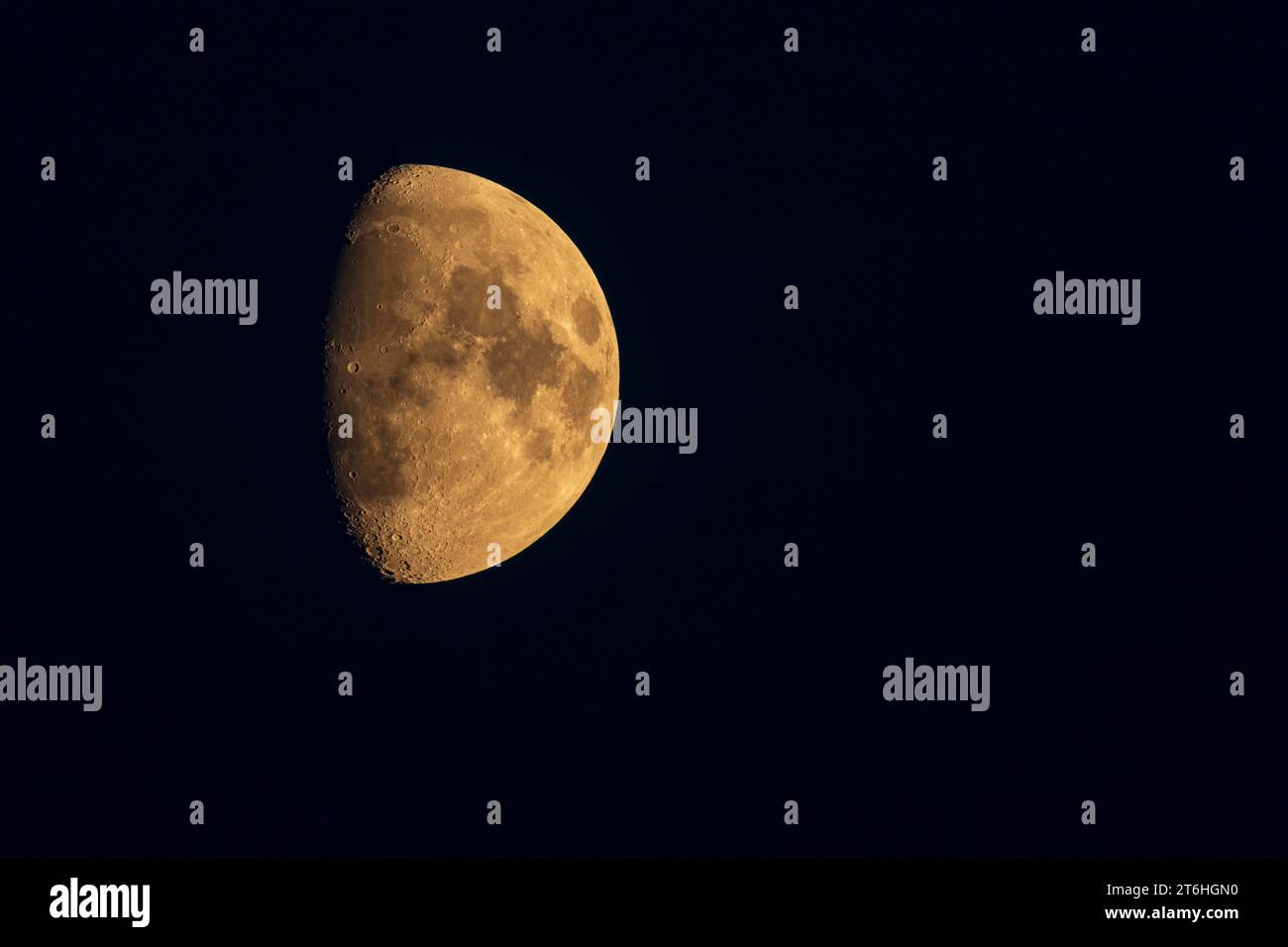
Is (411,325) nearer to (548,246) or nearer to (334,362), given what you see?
(334,362)

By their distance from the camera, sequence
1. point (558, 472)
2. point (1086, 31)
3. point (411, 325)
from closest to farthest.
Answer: point (411, 325) < point (558, 472) < point (1086, 31)

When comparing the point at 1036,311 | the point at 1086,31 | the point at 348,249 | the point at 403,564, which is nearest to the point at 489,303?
the point at 348,249

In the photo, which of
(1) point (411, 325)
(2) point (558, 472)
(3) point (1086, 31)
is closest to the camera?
(1) point (411, 325)

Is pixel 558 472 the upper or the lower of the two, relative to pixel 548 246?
lower
